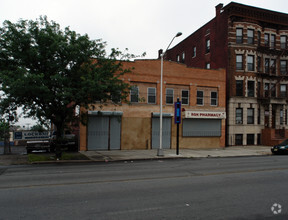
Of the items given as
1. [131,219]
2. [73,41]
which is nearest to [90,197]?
[131,219]

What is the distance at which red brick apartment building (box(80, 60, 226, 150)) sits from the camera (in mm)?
22094

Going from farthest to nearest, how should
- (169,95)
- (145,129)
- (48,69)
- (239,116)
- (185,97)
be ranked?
(239,116)
(185,97)
(169,95)
(145,129)
(48,69)

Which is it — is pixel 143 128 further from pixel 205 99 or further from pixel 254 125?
pixel 254 125

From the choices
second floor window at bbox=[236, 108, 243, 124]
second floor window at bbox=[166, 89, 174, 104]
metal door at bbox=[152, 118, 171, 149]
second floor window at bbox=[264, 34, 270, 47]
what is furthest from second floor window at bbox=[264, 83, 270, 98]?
metal door at bbox=[152, 118, 171, 149]

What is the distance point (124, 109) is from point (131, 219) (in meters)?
17.7

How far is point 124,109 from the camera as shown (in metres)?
22.9

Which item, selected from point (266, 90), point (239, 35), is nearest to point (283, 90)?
point (266, 90)

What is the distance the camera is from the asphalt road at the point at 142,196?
5773 millimetres

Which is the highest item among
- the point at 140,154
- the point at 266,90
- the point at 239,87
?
the point at 239,87

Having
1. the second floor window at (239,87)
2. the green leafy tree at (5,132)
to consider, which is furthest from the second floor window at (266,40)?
the green leafy tree at (5,132)

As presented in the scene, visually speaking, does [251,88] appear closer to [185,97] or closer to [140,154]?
[185,97]

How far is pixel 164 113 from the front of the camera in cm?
2416

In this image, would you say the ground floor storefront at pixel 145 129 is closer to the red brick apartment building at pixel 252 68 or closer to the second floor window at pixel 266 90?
the red brick apartment building at pixel 252 68

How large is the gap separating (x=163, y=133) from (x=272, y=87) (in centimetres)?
1582
